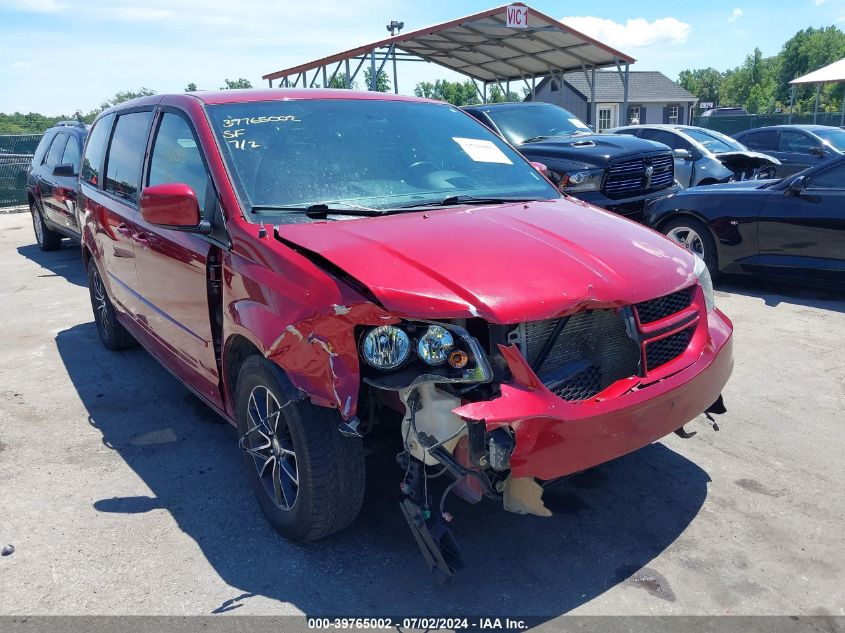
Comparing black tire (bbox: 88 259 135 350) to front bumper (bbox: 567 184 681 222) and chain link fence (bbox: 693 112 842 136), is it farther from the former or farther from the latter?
chain link fence (bbox: 693 112 842 136)

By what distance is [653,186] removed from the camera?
356 inches

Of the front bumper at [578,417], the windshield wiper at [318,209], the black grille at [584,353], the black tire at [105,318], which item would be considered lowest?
the black tire at [105,318]

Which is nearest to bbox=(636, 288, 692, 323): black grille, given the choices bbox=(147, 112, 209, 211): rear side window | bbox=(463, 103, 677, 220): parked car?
bbox=(147, 112, 209, 211): rear side window

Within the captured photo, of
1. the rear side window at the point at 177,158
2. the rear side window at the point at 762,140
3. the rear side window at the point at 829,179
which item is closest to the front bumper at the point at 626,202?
the rear side window at the point at 829,179

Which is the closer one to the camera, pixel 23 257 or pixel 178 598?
pixel 178 598

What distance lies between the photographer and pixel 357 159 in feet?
12.0

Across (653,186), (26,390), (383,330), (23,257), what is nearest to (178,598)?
(383,330)

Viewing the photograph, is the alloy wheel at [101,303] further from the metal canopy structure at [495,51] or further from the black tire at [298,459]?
the metal canopy structure at [495,51]

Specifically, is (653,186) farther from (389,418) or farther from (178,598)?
(178,598)

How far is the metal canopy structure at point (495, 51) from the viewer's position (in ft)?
57.5

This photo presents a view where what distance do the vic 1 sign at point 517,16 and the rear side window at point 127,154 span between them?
13939 mm

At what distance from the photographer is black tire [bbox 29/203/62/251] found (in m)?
11.4

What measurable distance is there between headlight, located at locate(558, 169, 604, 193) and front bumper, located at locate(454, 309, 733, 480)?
577 cm

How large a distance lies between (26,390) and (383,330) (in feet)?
12.7
